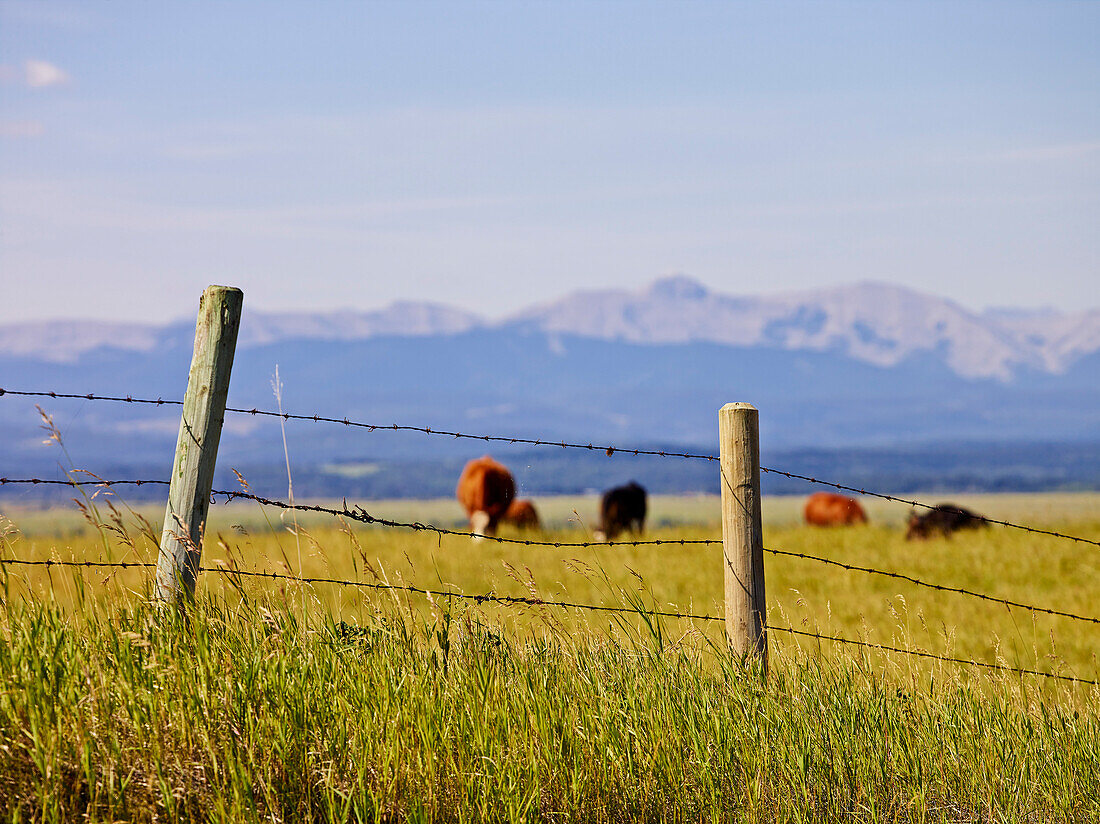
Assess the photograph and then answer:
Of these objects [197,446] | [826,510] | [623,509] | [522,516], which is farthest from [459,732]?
[826,510]

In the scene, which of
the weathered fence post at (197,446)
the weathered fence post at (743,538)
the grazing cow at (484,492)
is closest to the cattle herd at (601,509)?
the grazing cow at (484,492)

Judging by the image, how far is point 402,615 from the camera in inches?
185

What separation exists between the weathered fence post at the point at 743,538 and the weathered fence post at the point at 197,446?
7.40ft

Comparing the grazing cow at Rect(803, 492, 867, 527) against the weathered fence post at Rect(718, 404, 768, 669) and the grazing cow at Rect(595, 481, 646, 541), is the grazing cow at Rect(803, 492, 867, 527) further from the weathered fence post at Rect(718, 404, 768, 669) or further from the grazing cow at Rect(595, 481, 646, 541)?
the weathered fence post at Rect(718, 404, 768, 669)

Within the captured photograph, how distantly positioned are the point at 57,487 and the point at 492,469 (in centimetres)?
2154

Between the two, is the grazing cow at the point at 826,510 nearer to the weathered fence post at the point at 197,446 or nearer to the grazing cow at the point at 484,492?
the grazing cow at the point at 484,492

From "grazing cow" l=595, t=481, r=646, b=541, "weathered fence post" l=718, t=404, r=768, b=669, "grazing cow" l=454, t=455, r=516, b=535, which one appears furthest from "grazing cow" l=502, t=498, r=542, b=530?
"weathered fence post" l=718, t=404, r=768, b=669

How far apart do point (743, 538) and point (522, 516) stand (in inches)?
854

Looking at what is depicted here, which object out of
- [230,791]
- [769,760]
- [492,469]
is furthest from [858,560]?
[230,791]

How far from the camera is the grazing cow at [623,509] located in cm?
2742

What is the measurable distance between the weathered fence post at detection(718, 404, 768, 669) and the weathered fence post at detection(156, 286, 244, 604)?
88.8 inches

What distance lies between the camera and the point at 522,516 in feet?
87.0

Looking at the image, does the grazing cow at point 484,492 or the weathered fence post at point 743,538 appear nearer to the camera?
the weathered fence post at point 743,538

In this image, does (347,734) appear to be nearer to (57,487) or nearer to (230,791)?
(230,791)
